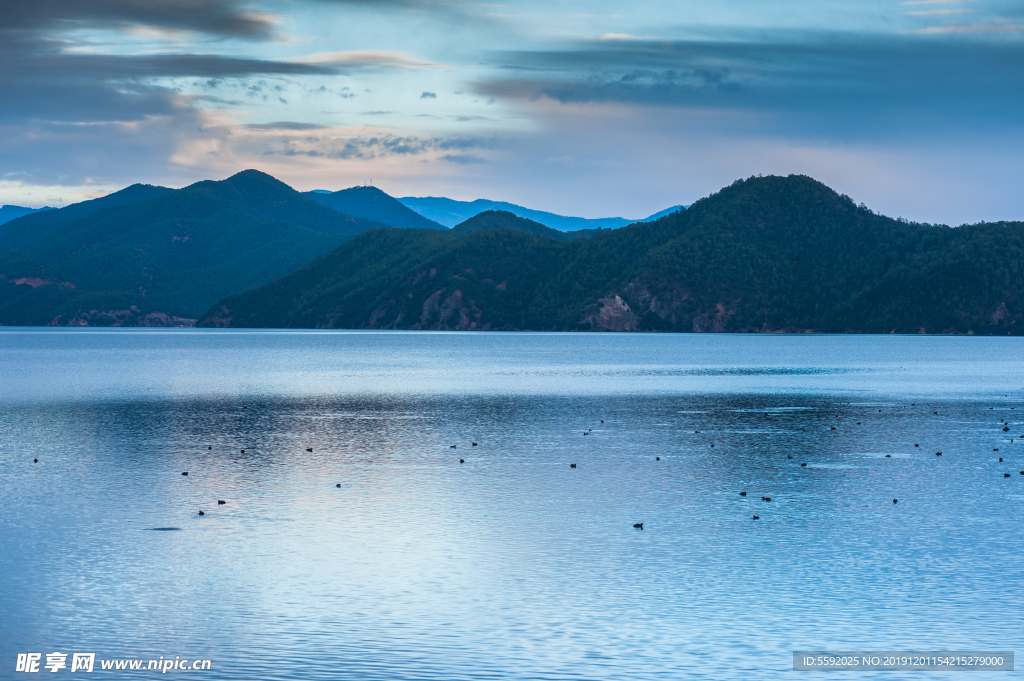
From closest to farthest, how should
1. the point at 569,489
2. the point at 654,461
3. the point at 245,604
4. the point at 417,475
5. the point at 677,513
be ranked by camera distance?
the point at 245,604 < the point at 677,513 < the point at 569,489 < the point at 417,475 < the point at 654,461

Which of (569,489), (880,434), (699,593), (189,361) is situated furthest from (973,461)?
(189,361)

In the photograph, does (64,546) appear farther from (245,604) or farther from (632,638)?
(632,638)

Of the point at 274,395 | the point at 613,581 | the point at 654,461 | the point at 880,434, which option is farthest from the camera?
the point at 274,395

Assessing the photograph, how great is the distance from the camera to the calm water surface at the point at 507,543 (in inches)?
779

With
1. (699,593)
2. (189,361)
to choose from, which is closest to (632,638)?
(699,593)

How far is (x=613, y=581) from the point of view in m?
24.2

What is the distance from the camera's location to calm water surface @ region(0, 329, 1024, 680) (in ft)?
65.0

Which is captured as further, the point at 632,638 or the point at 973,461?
the point at 973,461

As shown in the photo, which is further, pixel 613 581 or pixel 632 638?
pixel 613 581

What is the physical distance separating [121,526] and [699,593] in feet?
55.7

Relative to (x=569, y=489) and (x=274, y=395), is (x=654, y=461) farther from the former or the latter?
(x=274, y=395)

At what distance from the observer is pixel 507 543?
2847cm

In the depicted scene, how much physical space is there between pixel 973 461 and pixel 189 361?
136 meters

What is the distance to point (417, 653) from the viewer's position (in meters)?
19.1
